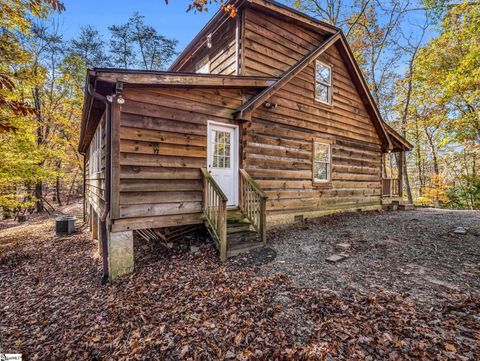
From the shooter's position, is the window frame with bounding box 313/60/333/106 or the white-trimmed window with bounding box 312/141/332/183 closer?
the window frame with bounding box 313/60/333/106

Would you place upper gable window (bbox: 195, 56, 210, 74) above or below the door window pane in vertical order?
above

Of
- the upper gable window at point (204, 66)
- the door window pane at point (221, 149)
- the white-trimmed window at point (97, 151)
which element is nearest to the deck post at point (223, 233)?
the door window pane at point (221, 149)

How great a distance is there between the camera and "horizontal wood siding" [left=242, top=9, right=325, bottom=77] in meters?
7.36

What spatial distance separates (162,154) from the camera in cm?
533

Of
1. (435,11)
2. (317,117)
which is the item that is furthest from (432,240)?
(435,11)

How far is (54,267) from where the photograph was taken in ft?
19.9

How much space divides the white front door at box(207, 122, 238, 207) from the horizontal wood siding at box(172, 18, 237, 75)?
2254 mm

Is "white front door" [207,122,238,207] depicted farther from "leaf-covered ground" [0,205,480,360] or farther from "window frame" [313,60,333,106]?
"window frame" [313,60,333,106]

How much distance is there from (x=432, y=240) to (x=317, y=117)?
4933 mm

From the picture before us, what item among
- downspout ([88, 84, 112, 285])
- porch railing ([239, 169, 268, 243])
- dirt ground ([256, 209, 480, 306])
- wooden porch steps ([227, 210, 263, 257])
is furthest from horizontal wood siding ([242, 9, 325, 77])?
dirt ground ([256, 209, 480, 306])

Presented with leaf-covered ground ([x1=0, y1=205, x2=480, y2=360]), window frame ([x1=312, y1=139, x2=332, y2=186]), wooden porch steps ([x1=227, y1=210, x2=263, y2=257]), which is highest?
A: window frame ([x1=312, y1=139, x2=332, y2=186])

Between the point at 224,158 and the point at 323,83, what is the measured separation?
5105 millimetres

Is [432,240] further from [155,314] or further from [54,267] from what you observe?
[54,267]

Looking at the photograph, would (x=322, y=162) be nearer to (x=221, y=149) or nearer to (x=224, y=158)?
(x=224, y=158)
